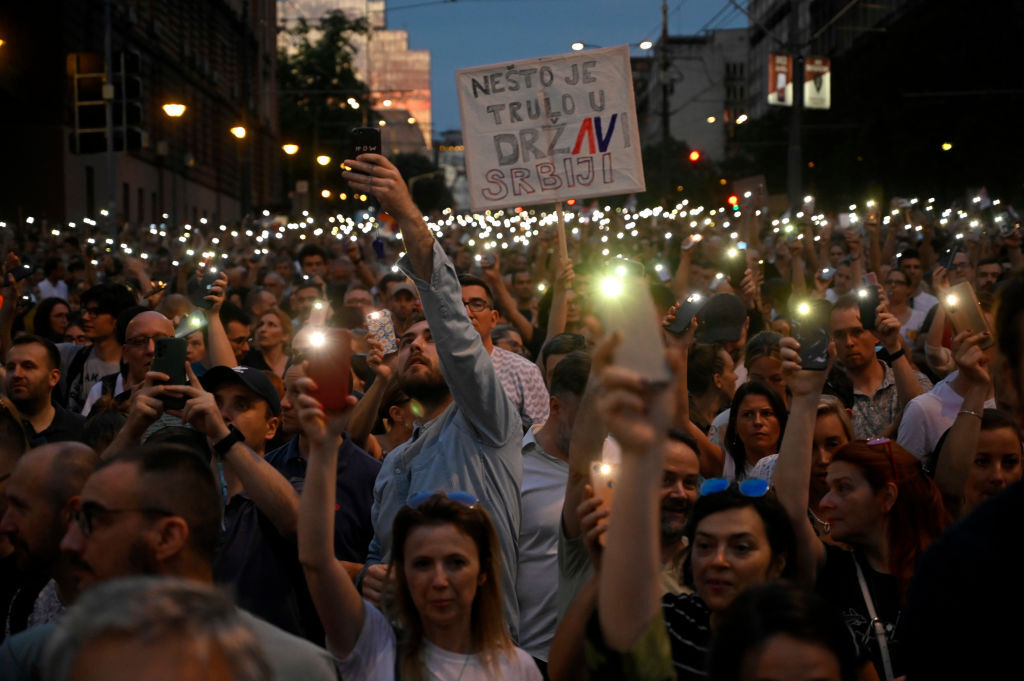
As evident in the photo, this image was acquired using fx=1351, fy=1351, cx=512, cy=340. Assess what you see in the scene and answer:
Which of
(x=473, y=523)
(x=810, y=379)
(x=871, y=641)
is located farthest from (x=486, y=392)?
(x=871, y=641)

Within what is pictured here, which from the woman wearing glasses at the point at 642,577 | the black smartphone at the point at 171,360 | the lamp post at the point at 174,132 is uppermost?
the lamp post at the point at 174,132

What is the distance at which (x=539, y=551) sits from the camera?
4902 millimetres

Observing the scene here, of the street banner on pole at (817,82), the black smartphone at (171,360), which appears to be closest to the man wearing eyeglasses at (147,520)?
the black smartphone at (171,360)

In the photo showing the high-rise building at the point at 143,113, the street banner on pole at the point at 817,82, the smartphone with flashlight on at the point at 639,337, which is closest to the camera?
the smartphone with flashlight on at the point at 639,337

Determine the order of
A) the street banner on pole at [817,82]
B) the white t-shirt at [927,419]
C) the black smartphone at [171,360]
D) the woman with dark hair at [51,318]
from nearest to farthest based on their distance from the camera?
1. the black smartphone at [171,360]
2. the white t-shirt at [927,419]
3. the woman with dark hair at [51,318]
4. the street banner on pole at [817,82]

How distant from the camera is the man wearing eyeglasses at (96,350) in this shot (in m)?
8.58

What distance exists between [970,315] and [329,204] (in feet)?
256

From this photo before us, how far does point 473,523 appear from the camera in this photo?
403 cm

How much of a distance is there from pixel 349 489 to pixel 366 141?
1488 millimetres

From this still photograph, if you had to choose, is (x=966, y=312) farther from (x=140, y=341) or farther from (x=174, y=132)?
(x=174, y=132)

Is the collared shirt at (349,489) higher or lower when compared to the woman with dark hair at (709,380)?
lower

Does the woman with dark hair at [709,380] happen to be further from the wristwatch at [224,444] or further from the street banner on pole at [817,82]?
the street banner on pole at [817,82]

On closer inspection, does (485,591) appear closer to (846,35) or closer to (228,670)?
(228,670)

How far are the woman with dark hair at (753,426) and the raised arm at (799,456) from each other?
1875 mm
